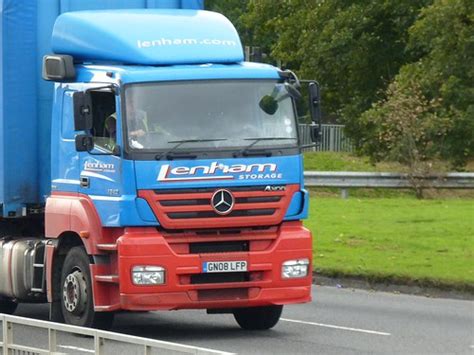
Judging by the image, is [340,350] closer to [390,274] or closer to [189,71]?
[189,71]

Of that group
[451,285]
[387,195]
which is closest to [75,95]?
[451,285]

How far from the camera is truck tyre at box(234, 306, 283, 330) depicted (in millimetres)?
15266

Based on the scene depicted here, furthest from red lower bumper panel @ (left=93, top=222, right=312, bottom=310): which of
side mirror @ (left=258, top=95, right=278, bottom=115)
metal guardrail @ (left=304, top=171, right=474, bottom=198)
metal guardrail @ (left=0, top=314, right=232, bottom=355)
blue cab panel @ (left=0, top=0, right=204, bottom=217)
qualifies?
metal guardrail @ (left=304, top=171, right=474, bottom=198)

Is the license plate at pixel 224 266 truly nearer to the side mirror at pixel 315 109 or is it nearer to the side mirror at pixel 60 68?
the side mirror at pixel 315 109

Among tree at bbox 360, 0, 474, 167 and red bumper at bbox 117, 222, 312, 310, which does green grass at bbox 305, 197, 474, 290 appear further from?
tree at bbox 360, 0, 474, 167

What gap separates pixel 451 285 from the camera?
18.3 meters

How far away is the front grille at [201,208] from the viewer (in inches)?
546

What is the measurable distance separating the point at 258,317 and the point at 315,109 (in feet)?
7.82

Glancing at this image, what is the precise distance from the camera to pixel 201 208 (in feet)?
45.7

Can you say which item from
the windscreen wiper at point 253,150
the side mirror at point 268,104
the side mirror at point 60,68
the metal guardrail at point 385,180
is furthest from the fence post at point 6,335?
the metal guardrail at point 385,180

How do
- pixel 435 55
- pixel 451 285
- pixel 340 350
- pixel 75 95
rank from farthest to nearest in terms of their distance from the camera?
pixel 435 55, pixel 451 285, pixel 75 95, pixel 340 350

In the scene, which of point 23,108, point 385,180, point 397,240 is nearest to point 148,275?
point 23,108

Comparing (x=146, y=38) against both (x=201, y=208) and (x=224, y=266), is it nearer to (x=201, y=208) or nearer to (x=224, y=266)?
(x=201, y=208)

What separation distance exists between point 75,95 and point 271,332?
332cm
